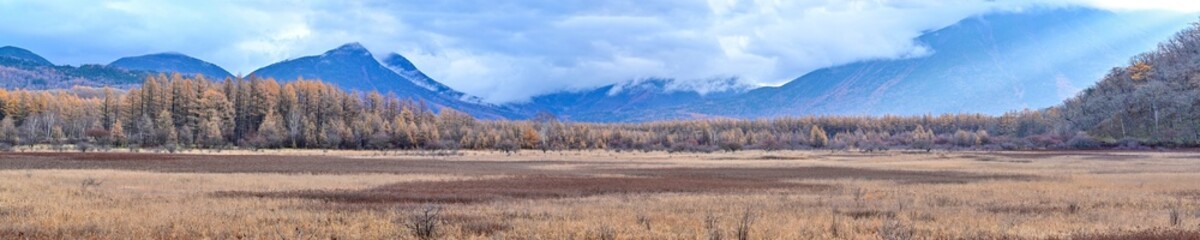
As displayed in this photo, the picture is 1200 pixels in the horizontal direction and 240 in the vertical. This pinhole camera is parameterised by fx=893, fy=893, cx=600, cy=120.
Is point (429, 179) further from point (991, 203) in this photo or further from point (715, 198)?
point (991, 203)

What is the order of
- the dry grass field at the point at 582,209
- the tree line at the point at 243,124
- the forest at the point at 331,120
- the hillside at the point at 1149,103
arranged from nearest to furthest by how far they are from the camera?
1. the dry grass field at the point at 582,209
2. the hillside at the point at 1149,103
3. the forest at the point at 331,120
4. the tree line at the point at 243,124

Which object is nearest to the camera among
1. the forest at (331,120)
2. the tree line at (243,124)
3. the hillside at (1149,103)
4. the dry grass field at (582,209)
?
the dry grass field at (582,209)

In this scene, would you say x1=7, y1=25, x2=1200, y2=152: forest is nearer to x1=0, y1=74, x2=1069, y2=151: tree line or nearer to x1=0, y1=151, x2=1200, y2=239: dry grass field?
x1=0, y1=74, x2=1069, y2=151: tree line

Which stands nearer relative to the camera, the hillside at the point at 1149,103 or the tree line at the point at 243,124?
the hillside at the point at 1149,103

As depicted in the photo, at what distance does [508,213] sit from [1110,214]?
16882mm

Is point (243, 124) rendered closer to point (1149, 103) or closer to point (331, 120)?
point (331, 120)

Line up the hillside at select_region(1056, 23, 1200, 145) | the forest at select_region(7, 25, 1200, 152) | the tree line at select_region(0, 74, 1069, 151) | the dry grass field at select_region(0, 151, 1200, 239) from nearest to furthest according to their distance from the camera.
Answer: the dry grass field at select_region(0, 151, 1200, 239)
the hillside at select_region(1056, 23, 1200, 145)
the forest at select_region(7, 25, 1200, 152)
the tree line at select_region(0, 74, 1069, 151)

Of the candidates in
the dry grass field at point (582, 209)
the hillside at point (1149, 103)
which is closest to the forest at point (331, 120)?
the hillside at point (1149, 103)

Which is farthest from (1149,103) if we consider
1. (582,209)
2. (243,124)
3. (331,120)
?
(243,124)

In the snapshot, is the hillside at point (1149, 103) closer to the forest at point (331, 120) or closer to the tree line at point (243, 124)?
the forest at point (331, 120)

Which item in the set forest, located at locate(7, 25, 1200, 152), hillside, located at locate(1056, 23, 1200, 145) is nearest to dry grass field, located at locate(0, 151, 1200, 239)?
forest, located at locate(7, 25, 1200, 152)

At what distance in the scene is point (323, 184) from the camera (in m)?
40.6

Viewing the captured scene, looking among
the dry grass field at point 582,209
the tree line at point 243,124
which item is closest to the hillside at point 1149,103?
the tree line at point 243,124

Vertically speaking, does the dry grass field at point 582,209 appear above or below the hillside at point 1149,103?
below
